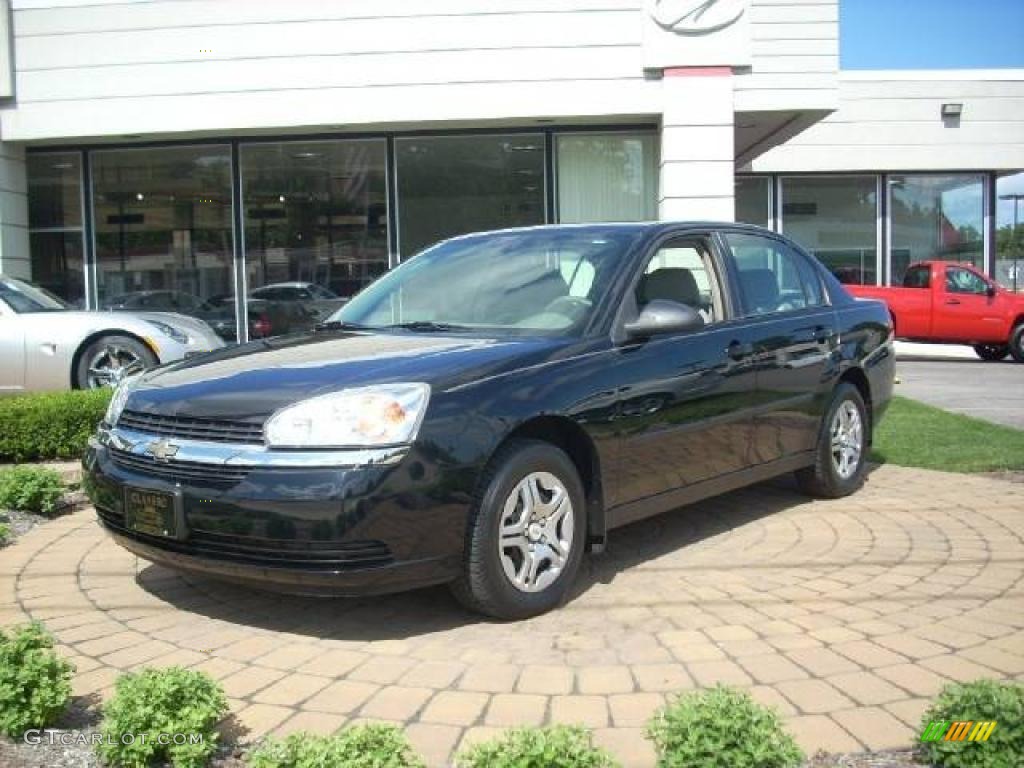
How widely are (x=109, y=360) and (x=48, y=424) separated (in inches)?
80.6

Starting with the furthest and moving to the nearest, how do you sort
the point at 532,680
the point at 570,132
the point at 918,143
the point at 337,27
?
the point at 918,143, the point at 570,132, the point at 337,27, the point at 532,680

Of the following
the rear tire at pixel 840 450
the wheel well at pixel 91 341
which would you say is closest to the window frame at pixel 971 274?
the rear tire at pixel 840 450

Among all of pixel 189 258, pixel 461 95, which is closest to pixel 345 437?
pixel 461 95

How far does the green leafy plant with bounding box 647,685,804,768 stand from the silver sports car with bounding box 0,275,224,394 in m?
7.68

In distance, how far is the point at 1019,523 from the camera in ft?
18.0

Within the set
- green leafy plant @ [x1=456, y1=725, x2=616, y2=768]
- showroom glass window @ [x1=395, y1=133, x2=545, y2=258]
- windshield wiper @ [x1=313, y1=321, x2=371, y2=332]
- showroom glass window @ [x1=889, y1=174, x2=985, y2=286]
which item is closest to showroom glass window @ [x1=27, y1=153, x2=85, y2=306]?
showroom glass window @ [x1=395, y1=133, x2=545, y2=258]

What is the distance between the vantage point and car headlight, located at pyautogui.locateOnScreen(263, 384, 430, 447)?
362 cm

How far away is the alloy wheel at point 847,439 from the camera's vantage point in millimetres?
6148

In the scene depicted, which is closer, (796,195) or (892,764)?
(892,764)

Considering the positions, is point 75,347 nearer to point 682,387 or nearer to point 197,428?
point 197,428

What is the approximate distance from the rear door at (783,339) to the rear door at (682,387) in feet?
0.55

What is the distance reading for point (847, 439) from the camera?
6246mm

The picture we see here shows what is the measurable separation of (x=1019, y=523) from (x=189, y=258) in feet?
41.5

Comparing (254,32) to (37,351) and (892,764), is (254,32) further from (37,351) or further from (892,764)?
(892,764)
